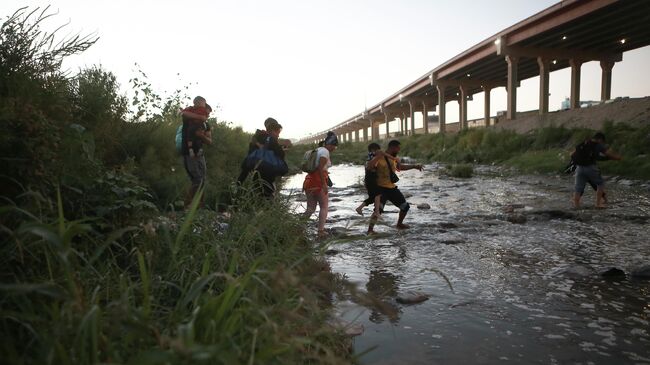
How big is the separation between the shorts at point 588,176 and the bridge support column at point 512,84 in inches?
966

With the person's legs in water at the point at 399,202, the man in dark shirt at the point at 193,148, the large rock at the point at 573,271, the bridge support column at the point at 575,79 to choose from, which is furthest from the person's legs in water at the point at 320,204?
the bridge support column at the point at 575,79

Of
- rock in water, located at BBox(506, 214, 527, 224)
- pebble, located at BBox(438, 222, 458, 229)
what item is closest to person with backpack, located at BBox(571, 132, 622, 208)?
rock in water, located at BBox(506, 214, 527, 224)

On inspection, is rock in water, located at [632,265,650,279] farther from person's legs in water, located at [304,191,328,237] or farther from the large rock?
person's legs in water, located at [304,191,328,237]

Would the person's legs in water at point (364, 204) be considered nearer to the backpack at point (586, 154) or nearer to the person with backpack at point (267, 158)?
the person with backpack at point (267, 158)

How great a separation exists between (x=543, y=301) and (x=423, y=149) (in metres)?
31.3

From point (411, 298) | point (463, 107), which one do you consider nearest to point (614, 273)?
point (411, 298)

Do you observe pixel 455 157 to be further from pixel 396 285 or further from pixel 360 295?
pixel 360 295

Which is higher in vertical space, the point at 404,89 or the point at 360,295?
the point at 404,89

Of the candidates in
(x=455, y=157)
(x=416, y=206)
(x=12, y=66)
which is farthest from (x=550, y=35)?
(x=12, y=66)

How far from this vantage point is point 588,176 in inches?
364

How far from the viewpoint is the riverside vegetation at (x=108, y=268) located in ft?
5.48

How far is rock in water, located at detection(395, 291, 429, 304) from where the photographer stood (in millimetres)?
4105

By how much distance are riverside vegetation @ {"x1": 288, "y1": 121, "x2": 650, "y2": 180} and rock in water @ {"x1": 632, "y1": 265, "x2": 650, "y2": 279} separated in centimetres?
1024

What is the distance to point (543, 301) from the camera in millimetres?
4027
